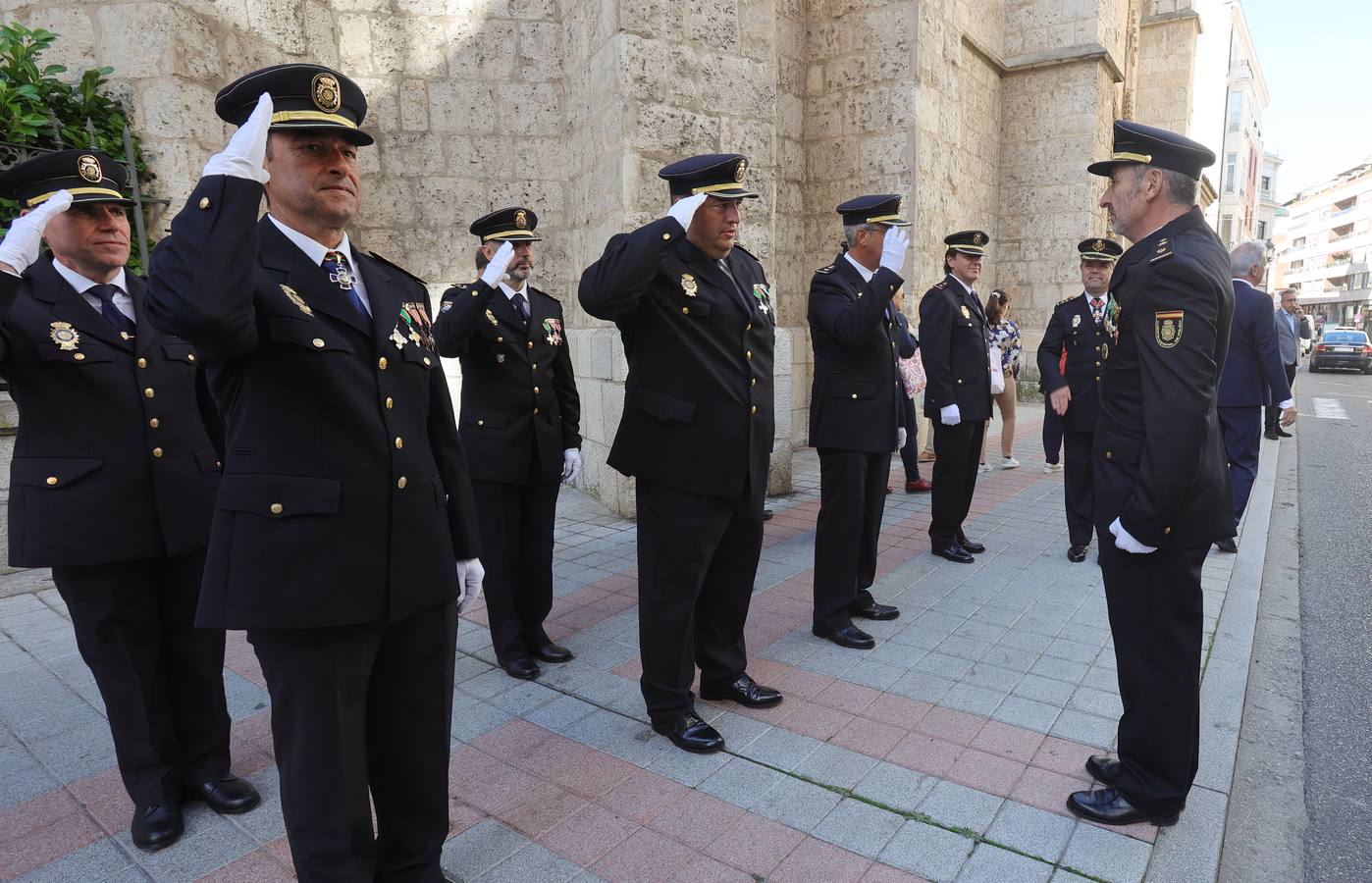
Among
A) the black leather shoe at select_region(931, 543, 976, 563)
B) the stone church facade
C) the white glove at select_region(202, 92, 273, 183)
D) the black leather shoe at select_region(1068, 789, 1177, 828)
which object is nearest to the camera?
the white glove at select_region(202, 92, 273, 183)

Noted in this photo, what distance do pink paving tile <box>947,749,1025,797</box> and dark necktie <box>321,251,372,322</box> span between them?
254 cm

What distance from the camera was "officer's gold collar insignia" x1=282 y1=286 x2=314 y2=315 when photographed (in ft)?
5.70

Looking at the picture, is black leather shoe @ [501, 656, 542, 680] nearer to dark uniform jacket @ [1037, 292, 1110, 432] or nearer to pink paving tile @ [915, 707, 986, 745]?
Answer: pink paving tile @ [915, 707, 986, 745]

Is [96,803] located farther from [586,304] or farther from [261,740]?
[586,304]

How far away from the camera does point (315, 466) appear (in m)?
1.79

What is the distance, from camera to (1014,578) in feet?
16.9

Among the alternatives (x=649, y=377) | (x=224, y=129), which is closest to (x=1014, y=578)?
(x=649, y=377)

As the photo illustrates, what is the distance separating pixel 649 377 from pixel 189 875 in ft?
7.29

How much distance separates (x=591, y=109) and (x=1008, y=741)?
5975 mm

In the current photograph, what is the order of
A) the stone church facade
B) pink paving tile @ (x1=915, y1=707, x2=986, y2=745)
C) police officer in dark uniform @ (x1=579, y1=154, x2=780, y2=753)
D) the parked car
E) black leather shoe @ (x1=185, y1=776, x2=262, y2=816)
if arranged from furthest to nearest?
the parked car, the stone church facade, pink paving tile @ (x1=915, y1=707, x2=986, y2=745), police officer in dark uniform @ (x1=579, y1=154, x2=780, y2=753), black leather shoe @ (x1=185, y1=776, x2=262, y2=816)

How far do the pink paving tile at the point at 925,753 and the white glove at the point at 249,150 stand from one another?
280 centimetres

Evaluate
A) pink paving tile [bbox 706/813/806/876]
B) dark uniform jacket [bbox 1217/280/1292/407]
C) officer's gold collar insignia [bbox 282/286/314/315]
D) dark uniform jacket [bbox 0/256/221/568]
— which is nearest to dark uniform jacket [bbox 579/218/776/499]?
pink paving tile [bbox 706/813/806/876]

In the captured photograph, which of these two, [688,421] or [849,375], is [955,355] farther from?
[688,421]

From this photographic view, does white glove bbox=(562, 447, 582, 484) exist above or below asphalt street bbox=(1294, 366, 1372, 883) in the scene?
above
